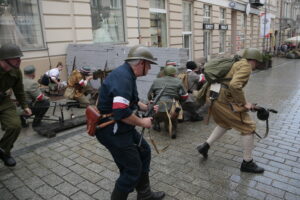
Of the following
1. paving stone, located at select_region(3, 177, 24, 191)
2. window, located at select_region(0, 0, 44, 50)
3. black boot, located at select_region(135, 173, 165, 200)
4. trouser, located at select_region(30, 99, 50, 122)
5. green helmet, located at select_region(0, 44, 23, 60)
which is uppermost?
window, located at select_region(0, 0, 44, 50)

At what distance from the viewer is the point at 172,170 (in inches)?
148

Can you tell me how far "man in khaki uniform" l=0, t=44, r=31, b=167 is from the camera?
345 cm

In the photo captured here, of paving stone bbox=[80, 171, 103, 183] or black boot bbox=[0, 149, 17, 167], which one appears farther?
black boot bbox=[0, 149, 17, 167]

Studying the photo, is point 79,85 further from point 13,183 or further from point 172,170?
point 172,170

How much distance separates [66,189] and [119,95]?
1.75 m

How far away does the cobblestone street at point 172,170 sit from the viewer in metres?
3.22

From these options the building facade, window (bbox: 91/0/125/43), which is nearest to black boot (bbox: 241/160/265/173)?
the building facade

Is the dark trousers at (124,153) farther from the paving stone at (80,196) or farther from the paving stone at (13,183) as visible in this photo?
the paving stone at (13,183)

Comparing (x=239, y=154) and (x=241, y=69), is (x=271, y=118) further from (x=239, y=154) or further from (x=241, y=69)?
(x=241, y=69)

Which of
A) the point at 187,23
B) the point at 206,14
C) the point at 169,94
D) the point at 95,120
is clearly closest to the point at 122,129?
the point at 95,120

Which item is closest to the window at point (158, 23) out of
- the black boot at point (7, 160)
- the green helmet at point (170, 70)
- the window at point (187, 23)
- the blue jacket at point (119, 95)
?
the window at point (187, 23)

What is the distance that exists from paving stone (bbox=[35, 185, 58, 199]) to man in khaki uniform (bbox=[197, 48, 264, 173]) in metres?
2.45

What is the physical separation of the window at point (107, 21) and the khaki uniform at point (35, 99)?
5359 millimetres

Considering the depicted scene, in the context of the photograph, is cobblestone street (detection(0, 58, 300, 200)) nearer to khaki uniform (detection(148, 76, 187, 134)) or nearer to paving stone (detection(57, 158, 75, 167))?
paving stone (detection(57, 158, 75, 167))
